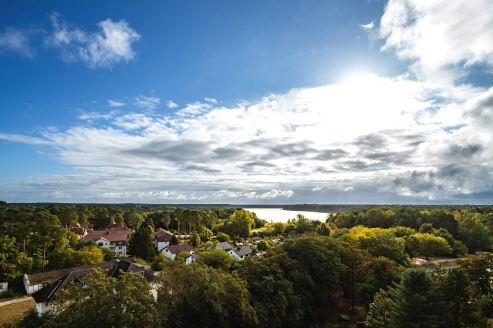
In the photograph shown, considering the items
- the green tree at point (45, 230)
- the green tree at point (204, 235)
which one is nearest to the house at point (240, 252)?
the green tree at point (204, 235)

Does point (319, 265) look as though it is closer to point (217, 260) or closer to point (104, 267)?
point (217, 260)

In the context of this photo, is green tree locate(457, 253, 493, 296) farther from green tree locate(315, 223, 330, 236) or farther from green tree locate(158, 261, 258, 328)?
green tree locate(315, 223, 330, 236)

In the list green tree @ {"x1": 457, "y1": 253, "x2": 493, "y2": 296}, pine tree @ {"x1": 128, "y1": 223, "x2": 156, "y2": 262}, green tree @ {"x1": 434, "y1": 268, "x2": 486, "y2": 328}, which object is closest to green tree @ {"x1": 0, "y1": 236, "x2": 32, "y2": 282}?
pine tree @ {"x1": 128, "y1": 223, "x2": 156, "y2": 262}

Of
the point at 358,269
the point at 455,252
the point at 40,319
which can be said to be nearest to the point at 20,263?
the point at 40,319

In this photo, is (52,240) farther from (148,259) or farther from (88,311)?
(88,311)

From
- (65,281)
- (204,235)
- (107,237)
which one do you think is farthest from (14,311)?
(204,235)

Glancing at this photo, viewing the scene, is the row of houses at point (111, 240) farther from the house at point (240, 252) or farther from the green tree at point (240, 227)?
the green tree at point (240, 227)
